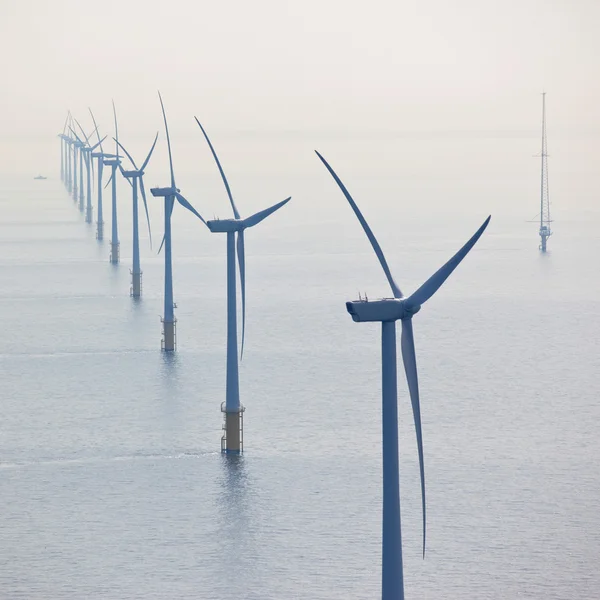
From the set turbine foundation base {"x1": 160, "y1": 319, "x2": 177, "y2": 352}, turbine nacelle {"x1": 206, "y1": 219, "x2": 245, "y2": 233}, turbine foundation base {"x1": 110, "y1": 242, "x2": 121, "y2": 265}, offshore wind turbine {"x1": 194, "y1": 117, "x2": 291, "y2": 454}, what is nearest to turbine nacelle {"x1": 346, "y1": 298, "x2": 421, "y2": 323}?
offshore wind turbine {"x1": 194, "y1": 117, "x2": 291, "y2": 454}

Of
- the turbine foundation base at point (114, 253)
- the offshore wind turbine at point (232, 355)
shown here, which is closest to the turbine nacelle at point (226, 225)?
the offshore wind turbine at point (232, 355)

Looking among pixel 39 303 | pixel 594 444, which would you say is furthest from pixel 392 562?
pixel 39 303

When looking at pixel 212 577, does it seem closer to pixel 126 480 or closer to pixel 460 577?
pixel 460 577

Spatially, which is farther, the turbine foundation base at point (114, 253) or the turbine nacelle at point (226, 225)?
the turbine foundation base at point (114, 253)

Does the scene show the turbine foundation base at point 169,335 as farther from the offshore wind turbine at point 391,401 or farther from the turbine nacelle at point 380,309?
the turbine nacelle at point 380,309

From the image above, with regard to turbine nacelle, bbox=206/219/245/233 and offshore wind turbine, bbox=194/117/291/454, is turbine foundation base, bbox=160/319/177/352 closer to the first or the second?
offshore wind turbine, bbox=194/117/291/454

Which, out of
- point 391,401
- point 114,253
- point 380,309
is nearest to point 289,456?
point 391,401

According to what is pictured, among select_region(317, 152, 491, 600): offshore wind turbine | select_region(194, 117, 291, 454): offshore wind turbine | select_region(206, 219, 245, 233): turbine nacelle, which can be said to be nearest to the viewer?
select_region(317, 152, 491, 600): offshore wind turbine
